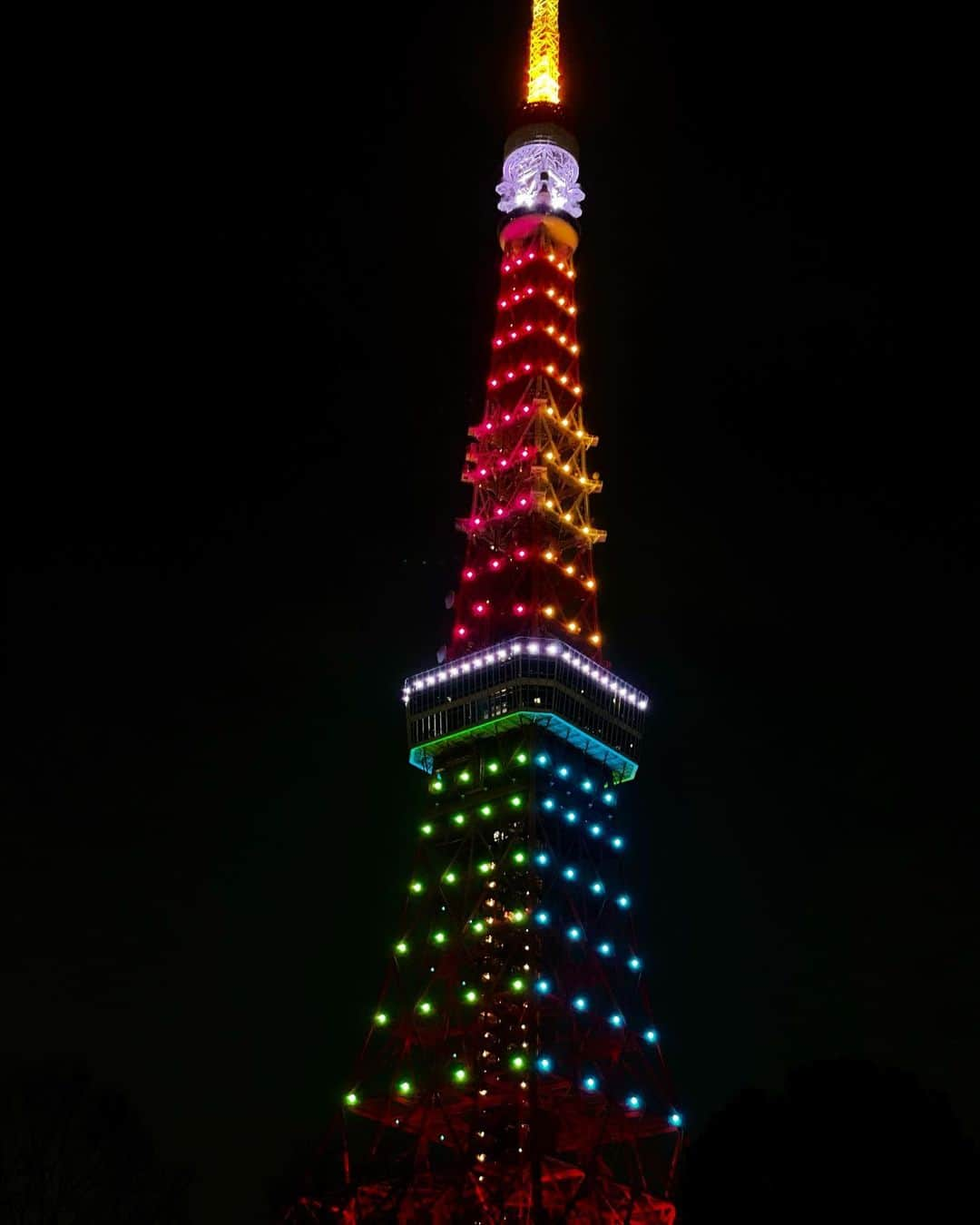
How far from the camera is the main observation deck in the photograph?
72.8 meters

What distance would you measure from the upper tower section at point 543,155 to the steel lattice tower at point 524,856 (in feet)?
0.53

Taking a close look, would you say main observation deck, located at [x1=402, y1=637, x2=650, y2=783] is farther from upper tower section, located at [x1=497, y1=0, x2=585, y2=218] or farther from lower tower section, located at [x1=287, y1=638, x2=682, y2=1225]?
upper tower section, located at [x1=497, y1=0, x2=585, y2=218]

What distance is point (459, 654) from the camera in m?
77.6

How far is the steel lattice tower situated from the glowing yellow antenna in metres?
2.92

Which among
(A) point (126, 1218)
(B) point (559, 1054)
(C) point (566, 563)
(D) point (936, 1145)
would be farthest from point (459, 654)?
(D) point (936, 1145)

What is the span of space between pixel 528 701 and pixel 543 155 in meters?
39.2

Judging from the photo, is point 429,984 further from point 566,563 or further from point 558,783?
point 566,563

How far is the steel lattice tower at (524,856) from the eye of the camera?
62250mm

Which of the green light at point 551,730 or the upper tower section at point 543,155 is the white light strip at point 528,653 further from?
the upper tower section at point 543,155

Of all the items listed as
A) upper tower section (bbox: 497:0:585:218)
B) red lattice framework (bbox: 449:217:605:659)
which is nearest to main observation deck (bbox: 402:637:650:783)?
red lattice framework (bbox: 449:217:605:659)

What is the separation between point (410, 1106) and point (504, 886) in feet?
35.7

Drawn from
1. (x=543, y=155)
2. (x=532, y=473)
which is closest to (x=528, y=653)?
(x=532, y=473)

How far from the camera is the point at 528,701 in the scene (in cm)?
7256

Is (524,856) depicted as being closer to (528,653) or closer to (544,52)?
(528,653)
